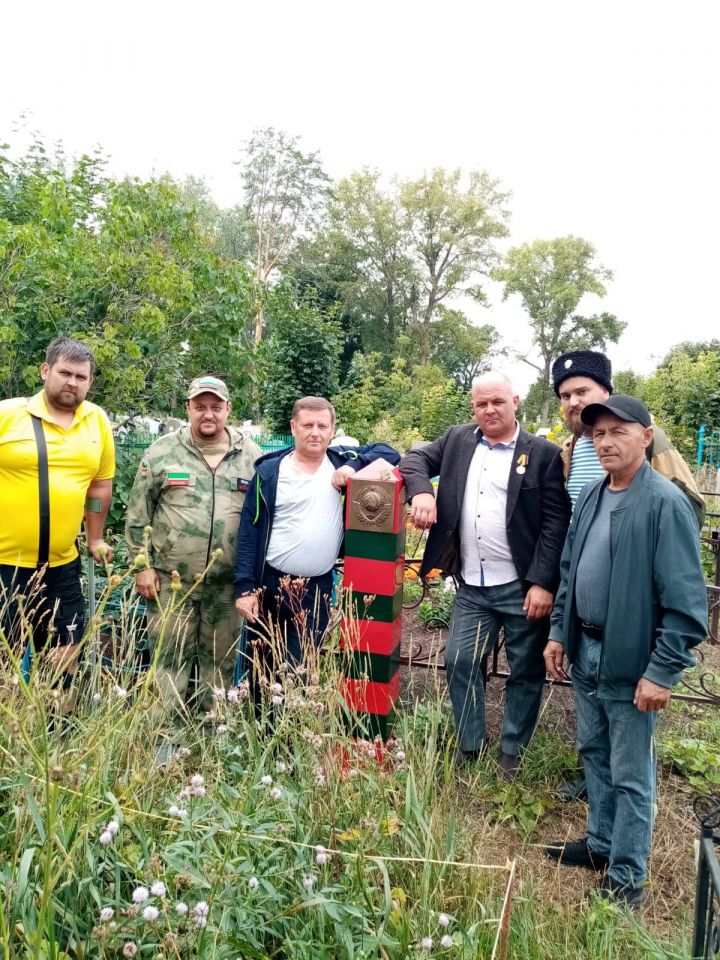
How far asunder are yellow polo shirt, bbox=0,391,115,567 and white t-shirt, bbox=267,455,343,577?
0.92m

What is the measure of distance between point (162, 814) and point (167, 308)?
203 inches

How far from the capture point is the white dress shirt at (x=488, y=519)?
3.42 meters

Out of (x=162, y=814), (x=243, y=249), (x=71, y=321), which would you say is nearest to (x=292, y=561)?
(x=162, y=814)

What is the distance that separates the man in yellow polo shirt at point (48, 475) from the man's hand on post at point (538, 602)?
191 cm

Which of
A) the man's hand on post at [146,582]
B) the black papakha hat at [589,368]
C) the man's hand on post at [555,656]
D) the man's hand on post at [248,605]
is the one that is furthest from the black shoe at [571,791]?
the man's hand on post at [146,582]

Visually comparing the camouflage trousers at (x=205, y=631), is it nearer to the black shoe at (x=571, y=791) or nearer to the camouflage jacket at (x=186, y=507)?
the camouflage jacket at (x=186, y=507)

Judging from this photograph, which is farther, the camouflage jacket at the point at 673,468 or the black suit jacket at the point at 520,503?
the black suit jacket at the point at 520,503

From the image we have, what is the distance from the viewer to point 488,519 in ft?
11.3

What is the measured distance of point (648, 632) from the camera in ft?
8.38

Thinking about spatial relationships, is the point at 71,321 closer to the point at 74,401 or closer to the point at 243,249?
the point at 74,401

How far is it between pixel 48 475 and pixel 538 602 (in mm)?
2238

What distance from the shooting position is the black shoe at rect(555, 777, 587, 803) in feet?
11.2

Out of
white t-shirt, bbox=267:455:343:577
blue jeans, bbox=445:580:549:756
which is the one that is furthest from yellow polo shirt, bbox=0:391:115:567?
blue jeans, bbox=445:580:549:756

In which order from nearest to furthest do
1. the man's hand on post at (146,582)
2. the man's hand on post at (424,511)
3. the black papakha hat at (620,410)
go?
the black papakha hat at (620,410)
the man's hand on post at (424,511)
the man's hand on post at (146,582)
